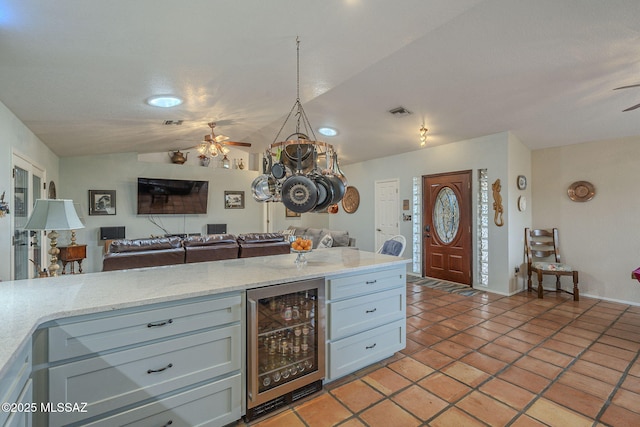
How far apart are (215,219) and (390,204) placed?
4.28m

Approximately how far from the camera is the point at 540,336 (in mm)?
3027

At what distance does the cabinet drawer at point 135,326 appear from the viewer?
4.24ft

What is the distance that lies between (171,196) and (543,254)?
7348 millimetres

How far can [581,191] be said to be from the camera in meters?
4.50

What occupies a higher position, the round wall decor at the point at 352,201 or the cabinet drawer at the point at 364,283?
the round wall decor at the point at 352,201

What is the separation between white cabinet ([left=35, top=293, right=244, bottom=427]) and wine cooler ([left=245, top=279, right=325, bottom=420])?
84 millimetres

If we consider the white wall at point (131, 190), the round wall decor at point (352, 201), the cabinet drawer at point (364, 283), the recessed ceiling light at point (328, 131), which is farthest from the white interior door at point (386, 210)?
the cabinet drawer at point (364, 283)

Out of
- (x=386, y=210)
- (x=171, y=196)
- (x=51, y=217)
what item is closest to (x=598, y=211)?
(x=386, y=210)

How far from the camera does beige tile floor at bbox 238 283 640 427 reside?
72.9 inches

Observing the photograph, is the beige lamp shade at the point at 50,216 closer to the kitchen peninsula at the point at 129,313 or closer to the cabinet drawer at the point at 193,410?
the kitchen peninsula at the point at 129,313

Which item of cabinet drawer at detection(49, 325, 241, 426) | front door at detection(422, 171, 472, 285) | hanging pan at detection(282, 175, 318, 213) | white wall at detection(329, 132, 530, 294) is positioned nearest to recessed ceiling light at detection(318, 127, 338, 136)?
white wall at detection(329, 132, 530, 294)

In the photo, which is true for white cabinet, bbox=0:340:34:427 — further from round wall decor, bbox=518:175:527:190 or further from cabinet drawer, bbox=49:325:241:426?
round wall decor, bbox=518:175:527:190

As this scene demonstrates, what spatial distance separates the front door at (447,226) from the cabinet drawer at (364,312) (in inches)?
115

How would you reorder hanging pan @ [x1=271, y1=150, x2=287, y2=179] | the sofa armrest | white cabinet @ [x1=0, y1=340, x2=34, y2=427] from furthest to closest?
the sofa armrest → hanging pan @ [x1=271, y1=150, x2=287, y2=179] → white cabinet @ [x1=0, y1=340, x2=34, y2=427]
